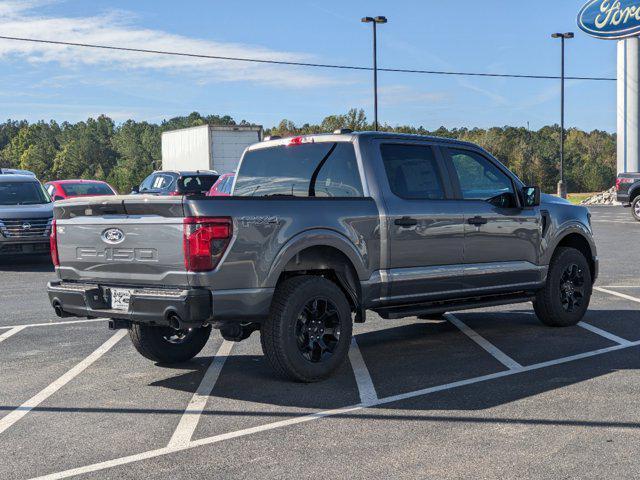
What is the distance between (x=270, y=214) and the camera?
239 inches

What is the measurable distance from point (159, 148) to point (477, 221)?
10876 cm

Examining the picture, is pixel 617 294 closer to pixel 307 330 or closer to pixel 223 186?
pixel 307 330

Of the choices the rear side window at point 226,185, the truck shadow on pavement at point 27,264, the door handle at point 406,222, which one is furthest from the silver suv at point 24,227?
the door handle at point 406,222

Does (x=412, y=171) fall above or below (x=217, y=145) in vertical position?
below

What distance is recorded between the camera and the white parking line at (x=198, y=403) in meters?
5.09

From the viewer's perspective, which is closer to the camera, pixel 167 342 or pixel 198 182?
pixel 167 342

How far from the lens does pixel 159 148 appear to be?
11319 centimetres

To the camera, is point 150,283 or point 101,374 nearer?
point 150,283

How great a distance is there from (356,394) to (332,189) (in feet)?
6.07

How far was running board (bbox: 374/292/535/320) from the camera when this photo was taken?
22.9 feet

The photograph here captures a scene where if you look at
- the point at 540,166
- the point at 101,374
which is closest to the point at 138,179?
the point at 540,166

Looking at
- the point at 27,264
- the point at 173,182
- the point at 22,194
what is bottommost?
the point at 27,264

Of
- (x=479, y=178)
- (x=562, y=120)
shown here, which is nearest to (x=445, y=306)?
(x=479, y=178)

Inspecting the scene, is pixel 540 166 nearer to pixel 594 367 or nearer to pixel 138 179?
pixel 138 179
